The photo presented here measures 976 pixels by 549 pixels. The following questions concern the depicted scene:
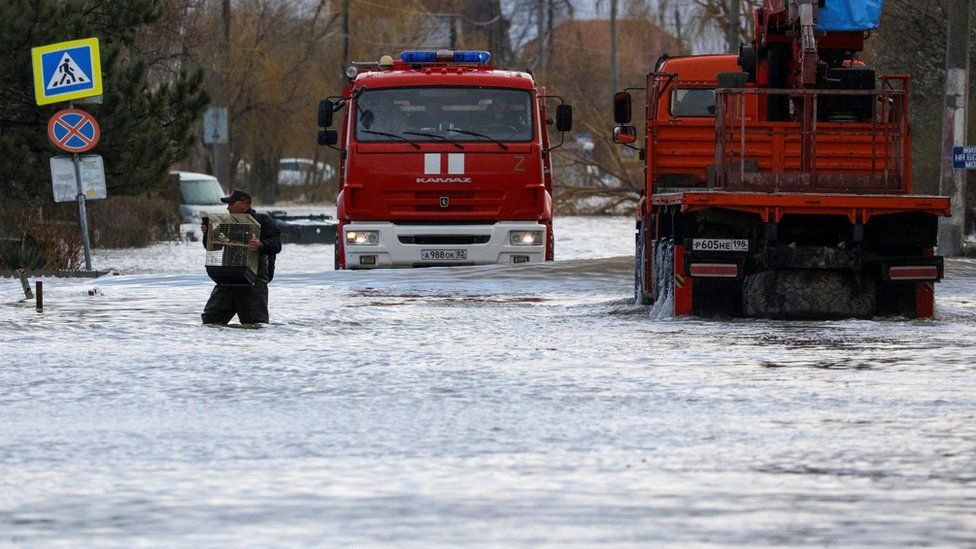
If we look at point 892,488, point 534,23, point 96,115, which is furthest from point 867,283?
point 534,23

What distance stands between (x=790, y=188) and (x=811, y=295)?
1153mm

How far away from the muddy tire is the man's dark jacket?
3.93 meters

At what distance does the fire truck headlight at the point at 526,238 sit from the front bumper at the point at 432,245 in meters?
0.05

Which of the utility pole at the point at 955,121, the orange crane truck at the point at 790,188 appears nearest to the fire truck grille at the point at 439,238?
the orange crane truck at the point at 790,188

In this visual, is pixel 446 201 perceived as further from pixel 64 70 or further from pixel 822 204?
pixel 822 204

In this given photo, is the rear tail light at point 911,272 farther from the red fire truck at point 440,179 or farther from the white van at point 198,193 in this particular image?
the white van at point 198,193

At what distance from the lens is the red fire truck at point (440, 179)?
22.0 m

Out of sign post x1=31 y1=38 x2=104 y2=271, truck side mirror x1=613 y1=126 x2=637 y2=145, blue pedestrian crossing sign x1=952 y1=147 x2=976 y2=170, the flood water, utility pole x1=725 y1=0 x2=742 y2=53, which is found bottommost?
the flood water

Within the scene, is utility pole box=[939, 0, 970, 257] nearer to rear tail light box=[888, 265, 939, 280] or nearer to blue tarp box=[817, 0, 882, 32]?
blue tarp box=[817, 0, 882, 32]

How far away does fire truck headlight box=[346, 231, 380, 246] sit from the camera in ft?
72.4

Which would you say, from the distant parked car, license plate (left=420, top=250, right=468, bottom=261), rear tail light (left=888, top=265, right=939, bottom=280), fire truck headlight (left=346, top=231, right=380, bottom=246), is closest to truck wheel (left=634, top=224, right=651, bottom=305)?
rear tail light (left=888, top=265, right=939, bottom=280)

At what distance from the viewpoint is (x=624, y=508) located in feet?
22.6

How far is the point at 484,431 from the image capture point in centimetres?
900

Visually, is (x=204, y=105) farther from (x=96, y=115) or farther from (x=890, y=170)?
(x=890, y=170)
